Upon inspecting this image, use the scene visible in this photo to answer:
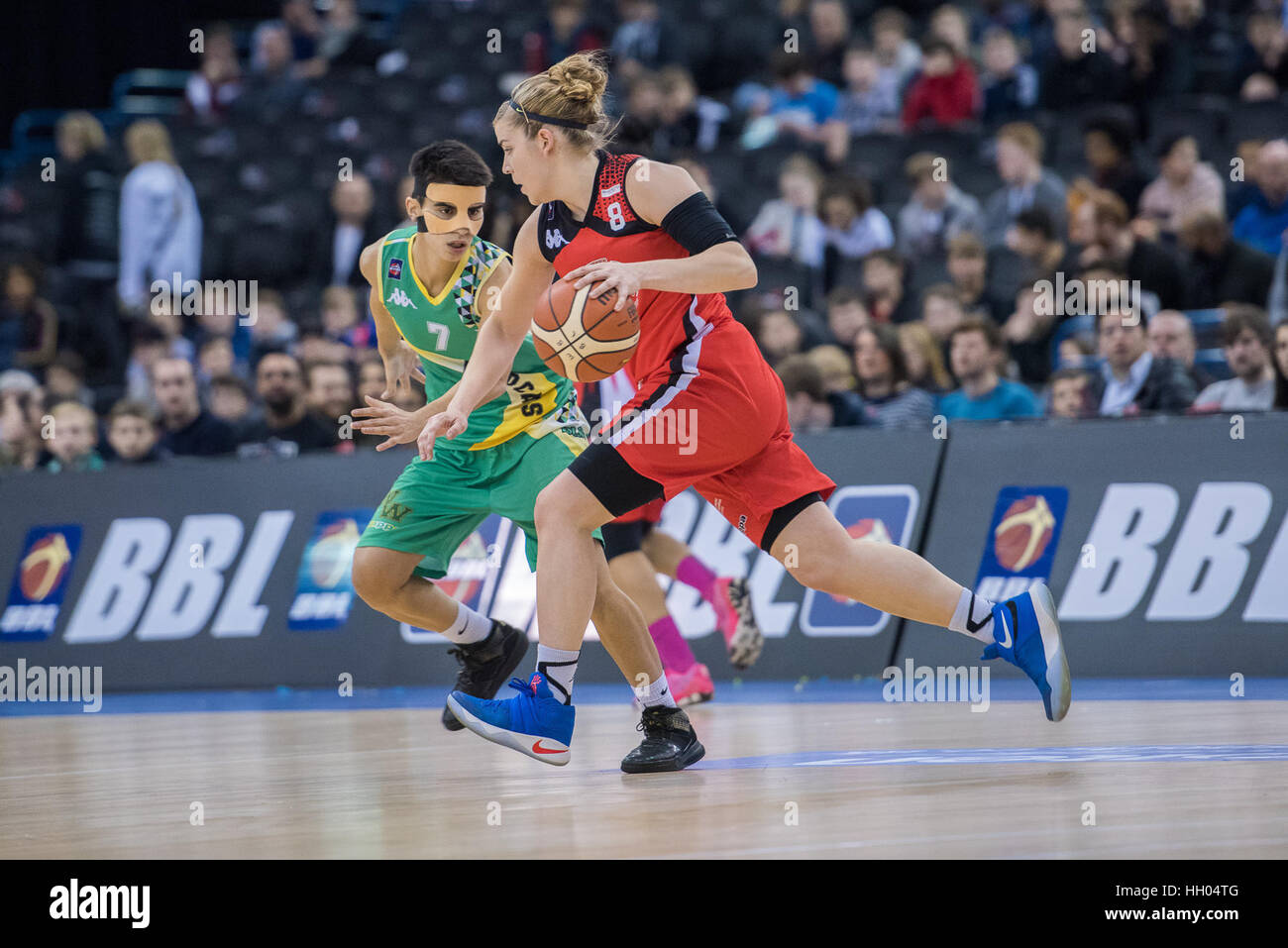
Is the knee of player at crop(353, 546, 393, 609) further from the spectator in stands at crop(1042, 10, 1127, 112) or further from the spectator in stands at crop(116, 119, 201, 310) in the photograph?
the spectator in stands at crop(116, 119, 201, 310)

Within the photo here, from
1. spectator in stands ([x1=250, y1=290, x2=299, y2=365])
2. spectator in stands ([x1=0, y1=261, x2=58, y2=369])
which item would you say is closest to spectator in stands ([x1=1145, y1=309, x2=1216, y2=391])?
spectator in stands ([x1=250, y1=290, x2=299, y2=365])

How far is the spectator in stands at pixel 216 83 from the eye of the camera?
56.3 ft

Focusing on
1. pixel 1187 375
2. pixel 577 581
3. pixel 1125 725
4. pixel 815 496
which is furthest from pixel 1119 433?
pixel 577 581

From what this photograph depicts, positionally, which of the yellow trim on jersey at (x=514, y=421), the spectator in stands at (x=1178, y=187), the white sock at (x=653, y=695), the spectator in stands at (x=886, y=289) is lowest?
the white sock at (x=653, y=695)

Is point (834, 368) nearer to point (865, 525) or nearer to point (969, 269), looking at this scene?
point (969, 269)

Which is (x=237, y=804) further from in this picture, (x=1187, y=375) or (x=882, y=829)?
(x=1187, y=375)

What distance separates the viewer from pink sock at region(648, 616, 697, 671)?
748 centimetres

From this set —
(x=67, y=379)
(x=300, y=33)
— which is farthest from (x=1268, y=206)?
(x=300, y=33)

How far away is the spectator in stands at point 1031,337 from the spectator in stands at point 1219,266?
87cm

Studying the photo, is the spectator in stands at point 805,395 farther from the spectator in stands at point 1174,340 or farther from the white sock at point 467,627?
the white sock at point 467,627

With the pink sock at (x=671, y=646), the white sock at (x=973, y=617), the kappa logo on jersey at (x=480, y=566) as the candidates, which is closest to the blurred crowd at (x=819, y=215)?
the kappa logo on jersey at (x=480, y=566)

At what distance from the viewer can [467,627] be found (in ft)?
21.0

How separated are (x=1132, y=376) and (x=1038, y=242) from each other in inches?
67.2

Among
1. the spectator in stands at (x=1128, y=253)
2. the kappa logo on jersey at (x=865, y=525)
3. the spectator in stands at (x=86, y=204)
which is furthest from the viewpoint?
the spectator in stands at (x=86, y=204)
